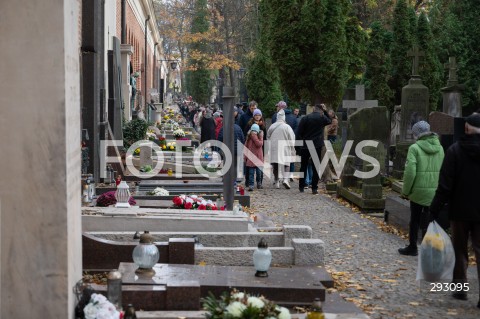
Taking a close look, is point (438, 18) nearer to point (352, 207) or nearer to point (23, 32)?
point (352, 207)

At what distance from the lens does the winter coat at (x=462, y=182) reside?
26.6 ft

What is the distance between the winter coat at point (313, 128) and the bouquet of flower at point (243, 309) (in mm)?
12141

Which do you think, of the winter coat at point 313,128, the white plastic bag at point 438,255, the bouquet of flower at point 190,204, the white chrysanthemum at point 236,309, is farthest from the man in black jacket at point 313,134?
the white chrysanthemum at point 236,309

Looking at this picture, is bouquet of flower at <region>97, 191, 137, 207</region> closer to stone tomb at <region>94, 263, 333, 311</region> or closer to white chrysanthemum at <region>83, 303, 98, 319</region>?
stone tomb at <region>94, 263, 333, 311</region>

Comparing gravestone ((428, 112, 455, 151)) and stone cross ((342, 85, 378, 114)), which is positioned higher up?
stone cross ((342, 85, 378, 114))

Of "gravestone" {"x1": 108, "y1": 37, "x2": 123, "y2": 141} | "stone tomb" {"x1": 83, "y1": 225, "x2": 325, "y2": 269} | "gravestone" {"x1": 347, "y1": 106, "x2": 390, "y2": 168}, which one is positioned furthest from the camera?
"gravestone" {"x1": 108, "y1": 37, "x2": 123, "y2": 141}

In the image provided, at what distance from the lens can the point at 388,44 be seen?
107ft

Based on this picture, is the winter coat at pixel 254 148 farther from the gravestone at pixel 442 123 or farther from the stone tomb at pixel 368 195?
the gravestone at pixel 442 123

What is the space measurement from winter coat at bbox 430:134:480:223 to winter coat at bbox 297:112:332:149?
9.74 m

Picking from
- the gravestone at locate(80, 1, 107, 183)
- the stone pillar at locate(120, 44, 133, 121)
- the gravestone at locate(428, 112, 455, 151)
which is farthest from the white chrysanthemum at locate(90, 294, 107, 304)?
the stone pillar at locate(120, 44, 133, 121)

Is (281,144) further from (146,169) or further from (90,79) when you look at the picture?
(90,79)

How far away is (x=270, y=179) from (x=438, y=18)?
18665 millimetres

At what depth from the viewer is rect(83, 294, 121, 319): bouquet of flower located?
6.11 meters

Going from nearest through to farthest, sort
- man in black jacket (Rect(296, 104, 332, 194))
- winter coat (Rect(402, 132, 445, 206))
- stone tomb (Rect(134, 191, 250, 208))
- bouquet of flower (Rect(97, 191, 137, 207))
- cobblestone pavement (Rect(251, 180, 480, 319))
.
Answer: cobblestone pavement (Rect(251, 180, 480, 319)) < winter coat (Rect(402, 132, 445, 206)) < bouquet of flower (Rect(97, 191, 137, 207)) < stone tomb (Rect(134, 191, 250, 208)) < man in black jacket (Rect(296, 104, 332, 194))
